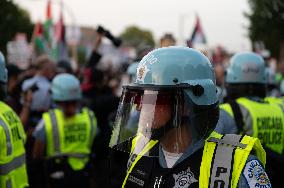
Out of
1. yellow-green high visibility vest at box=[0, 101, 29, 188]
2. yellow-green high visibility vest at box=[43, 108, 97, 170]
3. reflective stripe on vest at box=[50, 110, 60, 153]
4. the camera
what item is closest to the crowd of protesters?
the camera

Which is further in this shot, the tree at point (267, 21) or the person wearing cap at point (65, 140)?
the tree at point (267, 21)

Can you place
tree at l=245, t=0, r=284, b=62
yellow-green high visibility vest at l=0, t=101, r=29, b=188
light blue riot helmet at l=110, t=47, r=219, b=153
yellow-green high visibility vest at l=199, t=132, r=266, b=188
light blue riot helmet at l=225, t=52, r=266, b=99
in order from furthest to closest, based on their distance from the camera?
tree at l=245, t=0, r=284, b=62 < light blue riot helmet at l=225, t=52, r=266, b=99 < yellow-green high visibility vest at l=0, t=101, r=29, b=188 < light blue riot helmet at l=110, t=47, r=219, b=153 < yellow-green high visibility vest at l=199, t=132, r=266, b=188

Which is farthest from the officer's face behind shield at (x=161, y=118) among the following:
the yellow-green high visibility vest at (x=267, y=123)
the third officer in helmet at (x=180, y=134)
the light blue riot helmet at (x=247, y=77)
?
the light blue riot helmet at (x=247, y=77)

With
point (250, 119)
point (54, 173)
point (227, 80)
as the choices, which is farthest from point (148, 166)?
point (54, 173)

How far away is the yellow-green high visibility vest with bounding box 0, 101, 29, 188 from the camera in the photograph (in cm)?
366

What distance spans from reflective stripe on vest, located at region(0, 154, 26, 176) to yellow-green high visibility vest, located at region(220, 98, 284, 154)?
6.06 feet

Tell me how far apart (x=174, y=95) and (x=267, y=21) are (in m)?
21.9

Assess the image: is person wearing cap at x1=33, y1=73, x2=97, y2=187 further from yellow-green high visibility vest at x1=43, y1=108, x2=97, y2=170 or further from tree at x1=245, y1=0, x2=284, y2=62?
tree at x1=245, y1=0, x2=284, y2=62

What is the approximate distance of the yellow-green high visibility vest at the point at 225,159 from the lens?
2.35 m

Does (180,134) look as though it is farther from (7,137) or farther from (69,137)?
(69,137)

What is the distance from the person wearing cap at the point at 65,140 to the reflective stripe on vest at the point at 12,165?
4.31 ft

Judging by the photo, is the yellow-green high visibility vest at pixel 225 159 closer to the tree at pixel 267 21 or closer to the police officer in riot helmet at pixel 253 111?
the police officer in riot helmet at pixel 253 111

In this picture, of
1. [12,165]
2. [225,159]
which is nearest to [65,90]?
[12,165]

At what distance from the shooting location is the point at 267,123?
4414 mm
